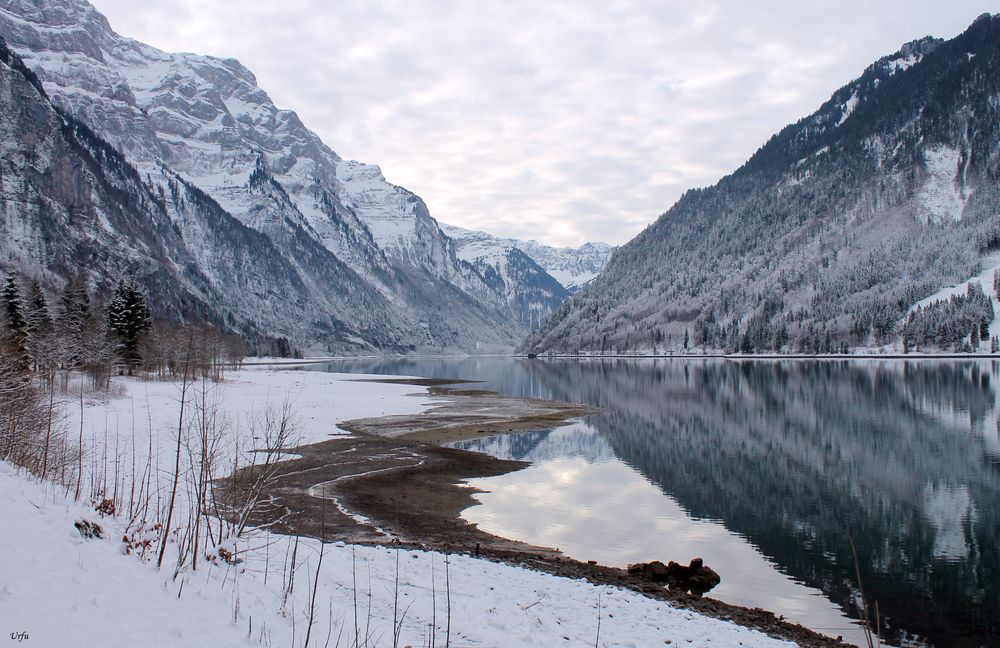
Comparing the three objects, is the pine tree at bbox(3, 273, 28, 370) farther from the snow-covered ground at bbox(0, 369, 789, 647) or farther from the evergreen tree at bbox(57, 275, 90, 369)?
the snow-covered ground at bbox(0, 369, 789, 647)

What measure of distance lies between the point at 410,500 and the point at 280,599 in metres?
17.5

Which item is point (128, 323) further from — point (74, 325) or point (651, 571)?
point (651, 571)

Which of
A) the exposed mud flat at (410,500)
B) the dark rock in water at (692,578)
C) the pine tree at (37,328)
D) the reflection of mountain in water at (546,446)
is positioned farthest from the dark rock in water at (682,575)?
the pine tree at (37,328)

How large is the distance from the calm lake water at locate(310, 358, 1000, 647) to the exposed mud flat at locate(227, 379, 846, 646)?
1703 millimetres

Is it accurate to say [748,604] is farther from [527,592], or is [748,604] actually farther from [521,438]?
[521,438]

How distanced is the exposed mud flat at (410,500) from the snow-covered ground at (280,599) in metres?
1.15

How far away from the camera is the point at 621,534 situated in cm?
Result: 2364

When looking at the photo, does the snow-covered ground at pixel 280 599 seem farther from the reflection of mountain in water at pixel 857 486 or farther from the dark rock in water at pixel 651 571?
the reflection of mountain in water at pixel 857 486

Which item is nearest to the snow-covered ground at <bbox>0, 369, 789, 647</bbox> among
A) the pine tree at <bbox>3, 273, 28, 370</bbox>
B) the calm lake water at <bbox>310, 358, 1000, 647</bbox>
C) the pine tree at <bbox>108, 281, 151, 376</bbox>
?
the calm lake water at <bbox>310, 358, 1000, 647</bbox>

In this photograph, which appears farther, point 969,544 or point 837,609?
point 969,544

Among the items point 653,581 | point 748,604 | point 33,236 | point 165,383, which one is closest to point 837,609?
point 748,604

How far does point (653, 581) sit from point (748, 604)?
2.48 meters

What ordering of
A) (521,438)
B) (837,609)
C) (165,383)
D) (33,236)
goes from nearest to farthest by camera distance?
(837,609) → (521,438) → (165,383) → (33,236)

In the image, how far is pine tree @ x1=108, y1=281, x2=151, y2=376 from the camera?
247 ft
